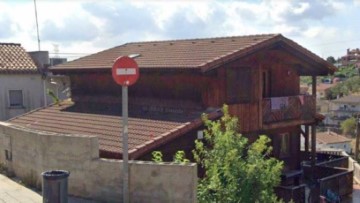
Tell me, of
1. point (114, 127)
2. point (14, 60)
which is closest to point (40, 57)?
point (14, 60)

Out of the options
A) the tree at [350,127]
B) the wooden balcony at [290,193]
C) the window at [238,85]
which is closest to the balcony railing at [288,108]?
the window at [238,85]

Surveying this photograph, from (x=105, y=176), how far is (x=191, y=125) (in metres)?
3.96

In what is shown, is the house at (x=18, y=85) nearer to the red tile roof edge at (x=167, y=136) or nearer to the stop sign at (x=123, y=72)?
the red tile roof edge at (x=167, y=136)

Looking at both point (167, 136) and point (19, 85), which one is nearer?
point (167, 136)

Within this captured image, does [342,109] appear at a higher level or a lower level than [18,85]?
lower

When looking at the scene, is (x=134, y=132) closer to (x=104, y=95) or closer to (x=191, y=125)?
(x=191, y=125)

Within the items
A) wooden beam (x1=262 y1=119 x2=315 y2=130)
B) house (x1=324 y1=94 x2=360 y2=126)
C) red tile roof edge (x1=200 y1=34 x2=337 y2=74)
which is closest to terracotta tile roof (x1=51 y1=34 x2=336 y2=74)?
red tile roof edge (x1=200 y1=34 x2=337 y2=74)

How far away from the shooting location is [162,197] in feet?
29.5

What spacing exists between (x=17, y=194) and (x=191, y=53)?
795 cm

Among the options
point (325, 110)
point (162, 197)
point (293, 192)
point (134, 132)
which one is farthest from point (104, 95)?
point (325, 110)

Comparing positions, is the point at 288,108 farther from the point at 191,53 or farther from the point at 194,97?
the point at 191,53

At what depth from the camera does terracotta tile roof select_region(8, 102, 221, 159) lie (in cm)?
1198

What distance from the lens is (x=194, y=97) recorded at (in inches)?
585

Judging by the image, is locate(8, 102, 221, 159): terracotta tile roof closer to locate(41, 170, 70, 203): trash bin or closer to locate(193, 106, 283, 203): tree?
locate(193, 106, 283, 203): tree
